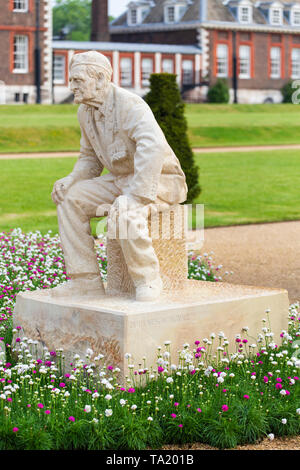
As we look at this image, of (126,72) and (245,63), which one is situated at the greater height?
(245,63)

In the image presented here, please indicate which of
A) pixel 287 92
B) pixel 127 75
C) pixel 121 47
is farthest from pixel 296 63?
pixel 121 47

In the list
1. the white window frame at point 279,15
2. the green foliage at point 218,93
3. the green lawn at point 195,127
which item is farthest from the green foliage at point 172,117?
the white window frame at point 279,15

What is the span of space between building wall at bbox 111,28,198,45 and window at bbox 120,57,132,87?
4951 mm

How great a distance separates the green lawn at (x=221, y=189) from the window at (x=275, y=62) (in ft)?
82.3

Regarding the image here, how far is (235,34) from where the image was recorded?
45.1 metres

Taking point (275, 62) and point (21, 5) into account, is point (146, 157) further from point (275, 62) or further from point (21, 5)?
point (275, 62)

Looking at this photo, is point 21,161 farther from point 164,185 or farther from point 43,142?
point 164,185

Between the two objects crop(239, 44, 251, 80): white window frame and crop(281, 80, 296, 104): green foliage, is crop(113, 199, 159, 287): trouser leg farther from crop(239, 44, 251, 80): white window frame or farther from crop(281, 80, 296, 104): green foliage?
crop(239, 44, 251, 80): white window frame

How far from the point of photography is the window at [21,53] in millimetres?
36125

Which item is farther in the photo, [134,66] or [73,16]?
[73,16]

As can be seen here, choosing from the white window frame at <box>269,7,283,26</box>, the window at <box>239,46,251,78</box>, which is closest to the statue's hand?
the window at <box>239,46,251,78</box>

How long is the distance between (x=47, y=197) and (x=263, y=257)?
5974 millimetres

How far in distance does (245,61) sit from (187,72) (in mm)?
4436

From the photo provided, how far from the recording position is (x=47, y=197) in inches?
598
